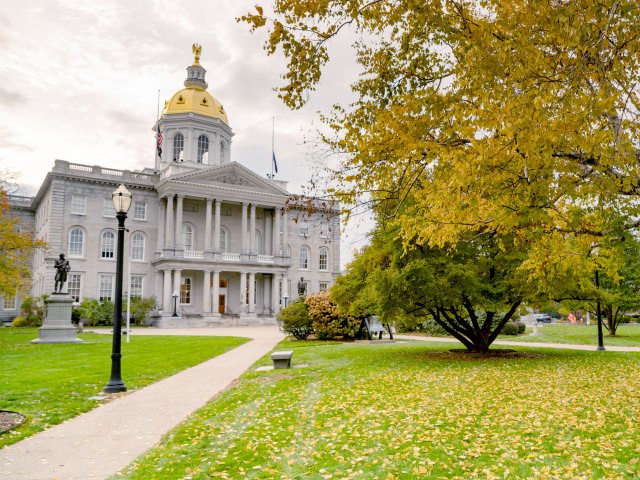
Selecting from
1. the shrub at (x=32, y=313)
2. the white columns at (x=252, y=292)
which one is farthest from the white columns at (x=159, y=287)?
the shrub at (x=32, y=313)

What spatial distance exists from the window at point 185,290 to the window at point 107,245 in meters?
7.66

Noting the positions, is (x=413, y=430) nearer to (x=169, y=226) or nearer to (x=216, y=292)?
(x=216, y=292)

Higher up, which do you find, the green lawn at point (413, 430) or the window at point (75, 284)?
the window at point (75, 284)

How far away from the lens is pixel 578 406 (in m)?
8.67

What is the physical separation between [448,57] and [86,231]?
4931cm

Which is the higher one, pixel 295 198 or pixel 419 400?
pixel 295 198

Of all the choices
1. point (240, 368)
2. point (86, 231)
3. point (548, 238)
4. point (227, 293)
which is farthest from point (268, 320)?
point (548, 238)

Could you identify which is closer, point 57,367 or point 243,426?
point 243,426

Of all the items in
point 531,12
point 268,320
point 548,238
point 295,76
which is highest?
point 531,12

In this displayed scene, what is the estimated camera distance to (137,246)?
177ft

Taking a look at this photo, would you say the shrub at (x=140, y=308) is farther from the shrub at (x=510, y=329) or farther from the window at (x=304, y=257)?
the shrub at (x=510, y=329)

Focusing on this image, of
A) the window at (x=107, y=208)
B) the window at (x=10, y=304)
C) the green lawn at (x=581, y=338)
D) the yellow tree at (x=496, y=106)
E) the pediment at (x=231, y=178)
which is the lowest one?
the green lawn at (x=581, y=338)

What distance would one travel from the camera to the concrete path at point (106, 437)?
5.74 m

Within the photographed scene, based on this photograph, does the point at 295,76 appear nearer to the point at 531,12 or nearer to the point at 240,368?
the point at 531,12
